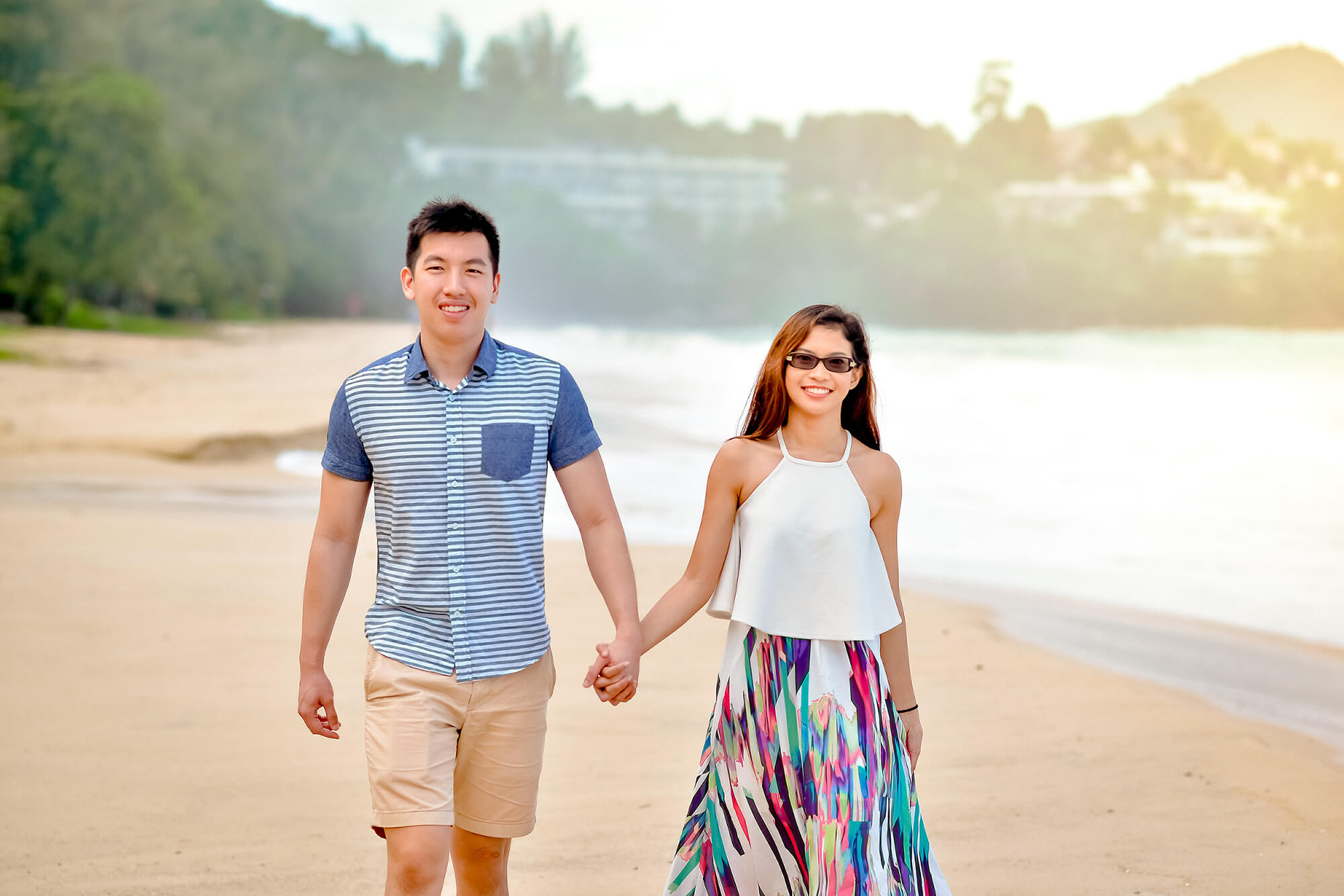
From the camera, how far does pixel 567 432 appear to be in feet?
8.44

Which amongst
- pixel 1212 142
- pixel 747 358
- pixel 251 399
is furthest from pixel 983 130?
pixel 251 399

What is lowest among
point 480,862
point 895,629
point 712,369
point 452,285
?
point 712,369

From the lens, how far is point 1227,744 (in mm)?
5219

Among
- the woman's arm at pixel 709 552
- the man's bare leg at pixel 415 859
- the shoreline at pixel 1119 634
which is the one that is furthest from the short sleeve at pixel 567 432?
the shoreline at pixel 1119 634

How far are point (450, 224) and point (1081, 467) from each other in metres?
17.4

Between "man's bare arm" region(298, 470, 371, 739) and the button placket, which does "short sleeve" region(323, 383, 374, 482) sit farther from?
the button placket

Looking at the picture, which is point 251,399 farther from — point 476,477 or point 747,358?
point 747,358

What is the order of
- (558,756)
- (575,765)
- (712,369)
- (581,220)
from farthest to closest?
(581,220) < (712,369) < (558,756) < (575,765)

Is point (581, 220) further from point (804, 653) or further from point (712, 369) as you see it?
point (804, 653)

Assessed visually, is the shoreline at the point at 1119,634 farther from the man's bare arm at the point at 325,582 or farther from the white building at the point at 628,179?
the white building at the point at 628,179

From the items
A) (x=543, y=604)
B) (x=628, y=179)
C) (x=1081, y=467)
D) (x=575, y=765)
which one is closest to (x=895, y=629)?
(x=543, y=604)

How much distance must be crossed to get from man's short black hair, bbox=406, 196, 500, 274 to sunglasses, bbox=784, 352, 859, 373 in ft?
2.03

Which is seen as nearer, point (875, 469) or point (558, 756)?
point (875, 469)

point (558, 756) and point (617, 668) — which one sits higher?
point (617, 668)
